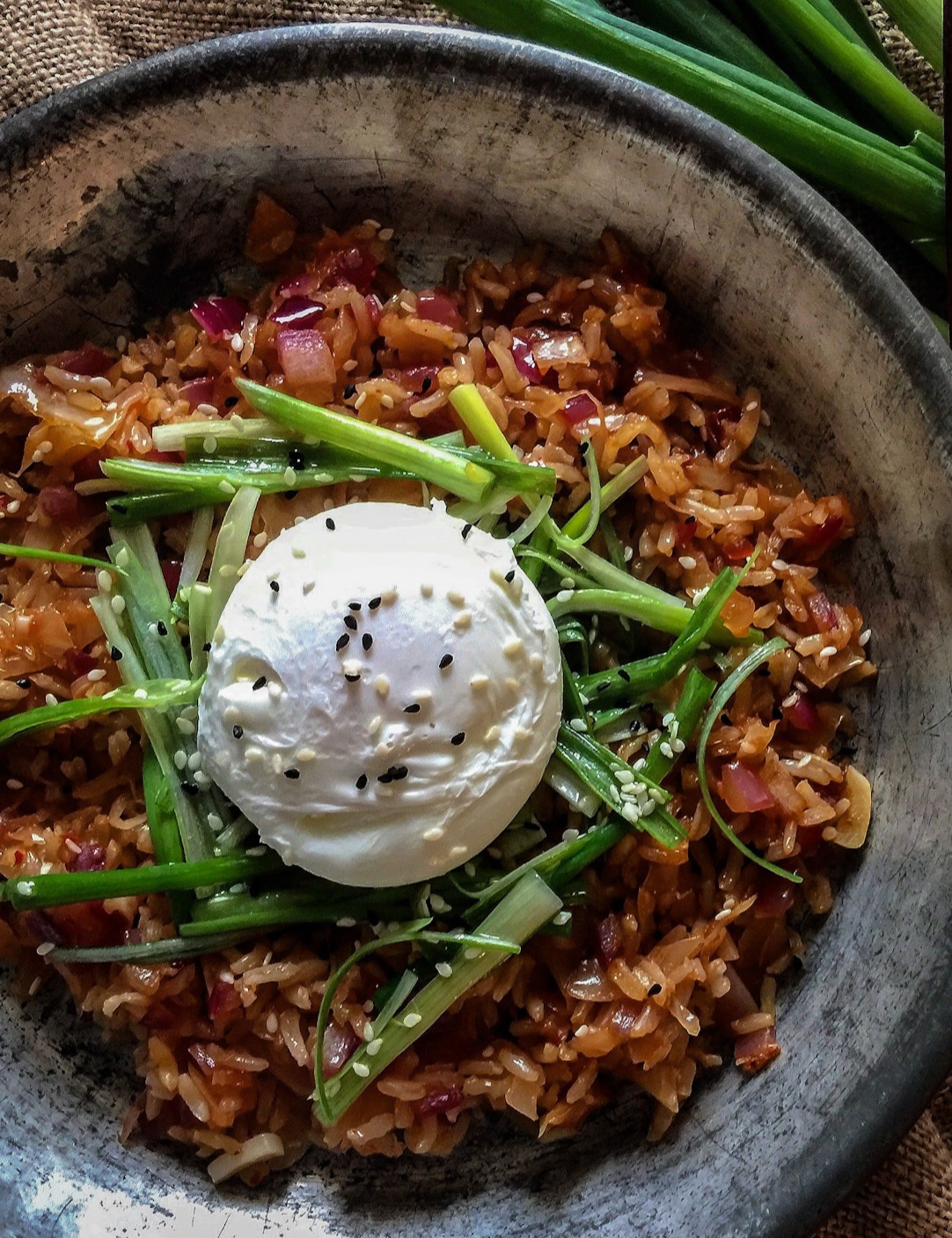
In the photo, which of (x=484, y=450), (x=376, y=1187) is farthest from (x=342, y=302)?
(x=376, y=1187)

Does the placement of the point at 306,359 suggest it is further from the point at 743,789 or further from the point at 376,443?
the point at 743,789

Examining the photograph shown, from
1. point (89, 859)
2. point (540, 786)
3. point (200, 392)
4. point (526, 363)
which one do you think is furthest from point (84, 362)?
point (540, 786)

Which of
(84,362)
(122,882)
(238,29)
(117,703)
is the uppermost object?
(238,29)

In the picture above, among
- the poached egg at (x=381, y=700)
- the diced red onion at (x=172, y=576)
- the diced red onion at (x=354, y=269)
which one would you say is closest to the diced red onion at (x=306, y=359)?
the diced red onion at (x=354, y=269)

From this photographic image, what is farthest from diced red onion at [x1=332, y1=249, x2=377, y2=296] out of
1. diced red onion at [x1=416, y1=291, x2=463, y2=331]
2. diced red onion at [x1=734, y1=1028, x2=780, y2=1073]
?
diced red onion at [x1=734, y1=1028, x2=780, y2=1073]

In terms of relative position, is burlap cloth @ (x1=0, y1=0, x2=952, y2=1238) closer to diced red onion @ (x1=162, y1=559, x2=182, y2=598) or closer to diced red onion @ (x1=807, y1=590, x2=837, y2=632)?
A: diced red onion @ (x1=807, y1=590, x2=837, y2=632)

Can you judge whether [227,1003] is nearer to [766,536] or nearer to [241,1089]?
[241,1089]

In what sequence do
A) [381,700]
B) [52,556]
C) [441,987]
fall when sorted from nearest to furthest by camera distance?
[381,700], [441,987], [52,556]
